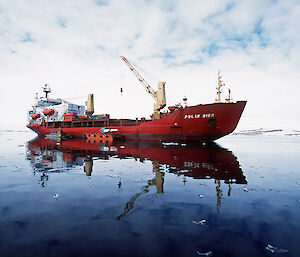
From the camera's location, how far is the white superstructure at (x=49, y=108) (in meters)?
62.0

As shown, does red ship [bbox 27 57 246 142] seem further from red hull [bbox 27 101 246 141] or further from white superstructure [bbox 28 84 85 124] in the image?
white superstructure [bbox 28 84 85 124]

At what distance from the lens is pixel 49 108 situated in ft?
213

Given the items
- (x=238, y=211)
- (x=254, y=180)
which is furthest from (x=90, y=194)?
(x=254, y=180)

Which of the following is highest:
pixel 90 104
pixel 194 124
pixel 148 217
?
pixel 90 104

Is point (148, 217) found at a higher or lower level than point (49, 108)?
lower

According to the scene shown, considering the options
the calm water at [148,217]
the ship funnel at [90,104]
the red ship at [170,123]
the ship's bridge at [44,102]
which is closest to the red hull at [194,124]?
the red ship at [170,123]

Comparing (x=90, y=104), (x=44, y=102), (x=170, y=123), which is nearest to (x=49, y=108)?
(x=44, y=102)

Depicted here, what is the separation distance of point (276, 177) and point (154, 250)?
8.97 metres

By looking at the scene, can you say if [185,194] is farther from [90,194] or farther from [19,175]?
[19,175]

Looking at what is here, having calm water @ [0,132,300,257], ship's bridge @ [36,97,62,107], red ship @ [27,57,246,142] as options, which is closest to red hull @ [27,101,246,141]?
red ship @ [27,57,246,142]

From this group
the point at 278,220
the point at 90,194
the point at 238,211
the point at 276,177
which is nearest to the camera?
the point at 278,220

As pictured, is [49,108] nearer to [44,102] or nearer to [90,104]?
[44,102]

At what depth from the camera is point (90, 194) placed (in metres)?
6.48

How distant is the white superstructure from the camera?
203 feet
